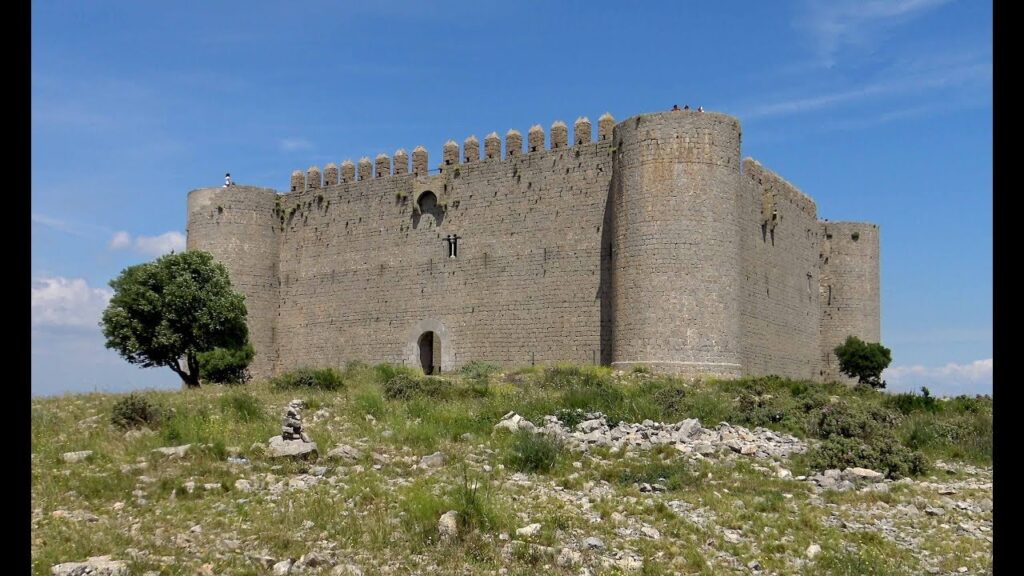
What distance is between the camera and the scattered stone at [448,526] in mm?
7939

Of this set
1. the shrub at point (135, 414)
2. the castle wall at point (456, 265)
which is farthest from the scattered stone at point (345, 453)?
the castle wall at point (456, 265)

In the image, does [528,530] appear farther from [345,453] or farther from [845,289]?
[845,289]

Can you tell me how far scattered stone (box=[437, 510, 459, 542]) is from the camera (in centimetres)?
794

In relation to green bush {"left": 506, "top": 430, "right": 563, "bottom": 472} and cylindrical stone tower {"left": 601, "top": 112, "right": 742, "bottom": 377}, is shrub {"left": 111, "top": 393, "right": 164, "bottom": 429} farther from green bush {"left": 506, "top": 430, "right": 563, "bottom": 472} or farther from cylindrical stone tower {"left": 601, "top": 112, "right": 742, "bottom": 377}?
cylindrical stone tower {"left": 601, "top": 112, "right": 742, "bottom": 377}

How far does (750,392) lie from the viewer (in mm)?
18109

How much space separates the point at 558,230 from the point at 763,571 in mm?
18048

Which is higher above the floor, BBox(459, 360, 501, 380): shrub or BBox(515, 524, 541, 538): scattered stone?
BBox(459, 360, 501, 380): shrub

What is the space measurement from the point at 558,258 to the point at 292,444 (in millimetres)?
14725

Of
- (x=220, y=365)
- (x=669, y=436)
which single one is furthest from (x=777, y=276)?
(x=220, y=365)

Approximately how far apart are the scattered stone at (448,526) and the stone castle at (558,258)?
47.3 feet

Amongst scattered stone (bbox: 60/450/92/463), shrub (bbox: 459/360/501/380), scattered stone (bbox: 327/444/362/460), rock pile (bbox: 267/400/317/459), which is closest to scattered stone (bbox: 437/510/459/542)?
scattered stone (bbox: 327/444/362/460)

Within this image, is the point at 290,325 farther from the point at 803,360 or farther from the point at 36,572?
the point at 36,572

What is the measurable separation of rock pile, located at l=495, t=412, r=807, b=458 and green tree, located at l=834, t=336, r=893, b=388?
1847 cm
